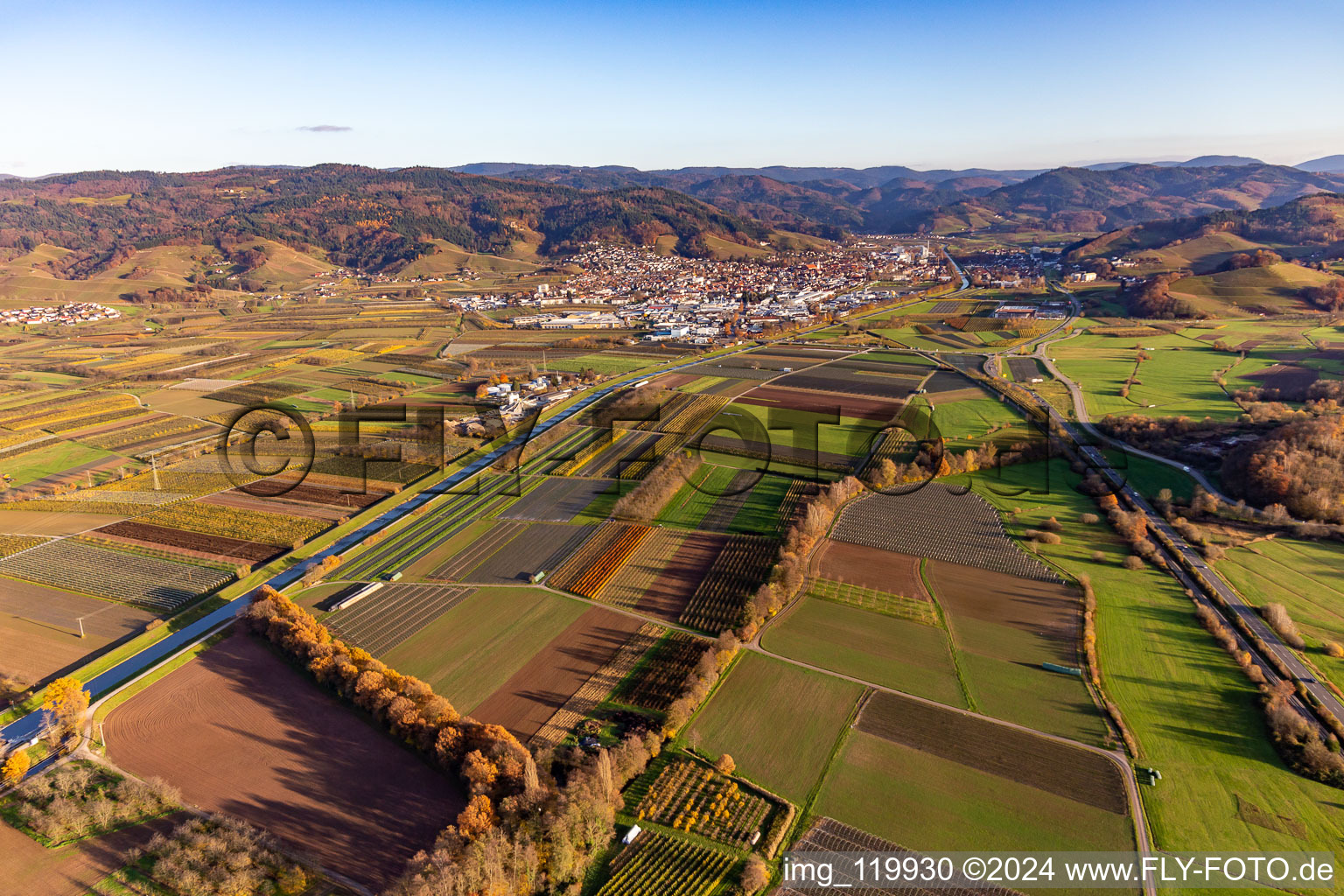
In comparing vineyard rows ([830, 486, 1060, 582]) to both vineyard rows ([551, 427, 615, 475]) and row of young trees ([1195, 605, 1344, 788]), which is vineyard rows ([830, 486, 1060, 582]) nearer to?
row of young trees ([1195, 605, 1344, 788])

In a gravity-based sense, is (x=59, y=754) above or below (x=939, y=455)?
below

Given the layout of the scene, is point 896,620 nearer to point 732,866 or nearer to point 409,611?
point 732,866

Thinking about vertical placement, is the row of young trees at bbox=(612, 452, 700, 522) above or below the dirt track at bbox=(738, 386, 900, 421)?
below

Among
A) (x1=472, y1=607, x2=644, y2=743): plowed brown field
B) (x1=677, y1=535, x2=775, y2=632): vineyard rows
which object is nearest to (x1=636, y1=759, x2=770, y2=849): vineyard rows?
(x1=472, y1=607, x2=644, y2=743): plowed brown field

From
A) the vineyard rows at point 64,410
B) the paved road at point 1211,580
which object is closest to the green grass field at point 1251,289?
the paved road at point 1211,580

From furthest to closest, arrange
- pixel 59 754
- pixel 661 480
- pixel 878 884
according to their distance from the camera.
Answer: pixel 661 480
pixel 59 754
pixel 878 884

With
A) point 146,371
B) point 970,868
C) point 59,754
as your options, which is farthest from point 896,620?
point 146,371

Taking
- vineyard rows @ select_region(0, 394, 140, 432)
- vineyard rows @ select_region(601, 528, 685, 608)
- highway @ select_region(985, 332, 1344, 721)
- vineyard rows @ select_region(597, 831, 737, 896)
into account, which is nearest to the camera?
vineyard rows @ select_region(597, 831, 737, 896)
